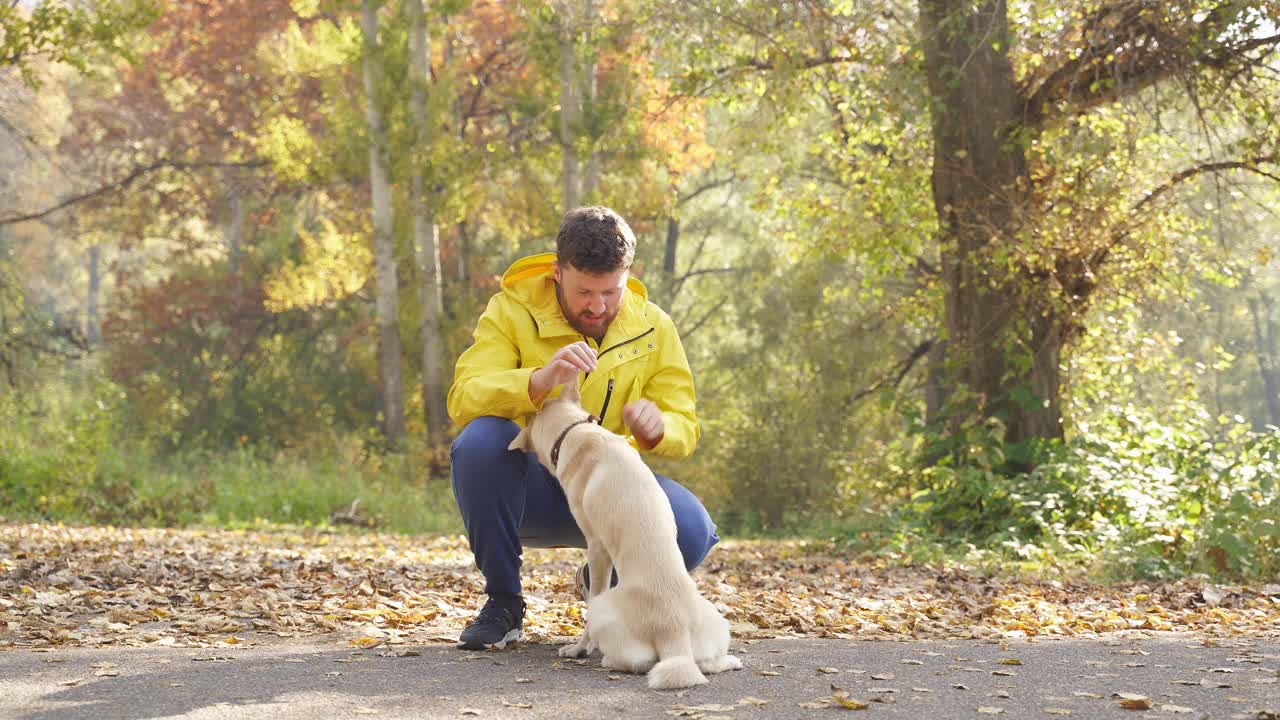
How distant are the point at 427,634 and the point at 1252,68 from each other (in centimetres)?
787

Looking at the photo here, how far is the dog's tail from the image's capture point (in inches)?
144

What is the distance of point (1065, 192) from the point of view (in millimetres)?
10281

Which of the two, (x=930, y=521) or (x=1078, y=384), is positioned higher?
(x=1078, y=384)

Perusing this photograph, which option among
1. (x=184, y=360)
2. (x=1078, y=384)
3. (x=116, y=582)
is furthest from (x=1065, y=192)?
(x=184, y=360)

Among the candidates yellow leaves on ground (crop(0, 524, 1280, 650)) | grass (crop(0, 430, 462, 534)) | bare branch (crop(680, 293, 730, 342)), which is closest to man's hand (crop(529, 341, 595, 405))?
yellow leaves on ground (crop(0, 524, 1280, 650))

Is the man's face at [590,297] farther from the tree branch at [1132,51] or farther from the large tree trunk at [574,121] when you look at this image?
the large tree trunk at [574,121]

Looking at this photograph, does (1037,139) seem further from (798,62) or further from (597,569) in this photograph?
(597,569)

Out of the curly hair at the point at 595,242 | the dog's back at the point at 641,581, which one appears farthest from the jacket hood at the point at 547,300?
the dog's back at the point at 641,581

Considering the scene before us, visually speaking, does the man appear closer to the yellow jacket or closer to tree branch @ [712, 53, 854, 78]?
the yellow jacket

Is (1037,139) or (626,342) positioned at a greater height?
(1037,139)

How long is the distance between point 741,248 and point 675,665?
2613 centimetres

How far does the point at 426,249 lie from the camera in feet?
64.5

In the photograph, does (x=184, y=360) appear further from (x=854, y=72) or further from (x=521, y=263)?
(x=521, y=263)

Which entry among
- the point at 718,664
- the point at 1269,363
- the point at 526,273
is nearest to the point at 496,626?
the point at 718,664
